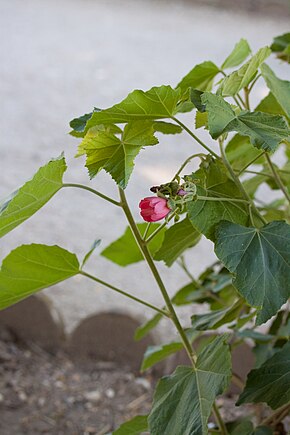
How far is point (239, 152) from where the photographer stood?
793 mm

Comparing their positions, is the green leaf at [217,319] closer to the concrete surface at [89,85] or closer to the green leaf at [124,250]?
the green leaf at [124,250]

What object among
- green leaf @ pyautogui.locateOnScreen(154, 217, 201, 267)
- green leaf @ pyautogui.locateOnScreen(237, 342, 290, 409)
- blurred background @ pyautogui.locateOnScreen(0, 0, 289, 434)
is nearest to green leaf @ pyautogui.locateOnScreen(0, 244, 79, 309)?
green leaf @ pyautogui.locateOnScreen(154, 217, 201, 267)

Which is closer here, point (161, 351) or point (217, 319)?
point (217, 319)

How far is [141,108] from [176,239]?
0.13m

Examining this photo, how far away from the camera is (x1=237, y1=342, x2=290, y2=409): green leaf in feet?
2.16

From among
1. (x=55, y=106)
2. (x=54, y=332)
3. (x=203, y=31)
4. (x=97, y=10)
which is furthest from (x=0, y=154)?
(x=97, y=10)

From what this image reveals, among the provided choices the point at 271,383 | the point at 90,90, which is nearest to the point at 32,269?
the point at 271,383

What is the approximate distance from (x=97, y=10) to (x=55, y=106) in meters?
1.59

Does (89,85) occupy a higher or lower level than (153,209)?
higher

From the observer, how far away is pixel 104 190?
238 centimetres

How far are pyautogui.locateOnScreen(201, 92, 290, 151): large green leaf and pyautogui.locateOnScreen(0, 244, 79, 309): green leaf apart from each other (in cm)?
21

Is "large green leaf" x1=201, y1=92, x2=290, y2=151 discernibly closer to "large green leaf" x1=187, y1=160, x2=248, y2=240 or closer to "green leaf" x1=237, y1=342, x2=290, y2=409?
"large green leaf" x1=187, y1=160, x2=248, y2=240

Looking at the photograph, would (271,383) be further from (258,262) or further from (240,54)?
(240,54)

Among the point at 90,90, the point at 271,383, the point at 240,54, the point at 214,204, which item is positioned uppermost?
the point at 90,90
